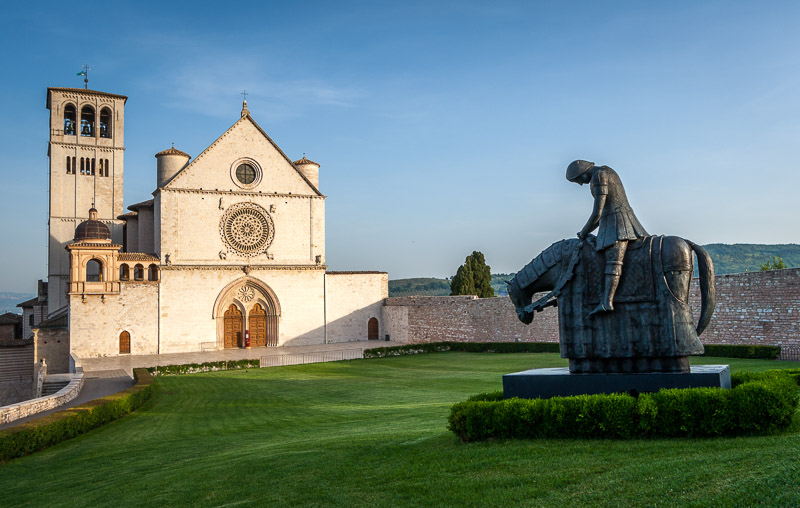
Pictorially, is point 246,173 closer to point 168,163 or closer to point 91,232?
point 168,163

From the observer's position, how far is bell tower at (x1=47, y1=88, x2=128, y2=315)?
43031 millimetres

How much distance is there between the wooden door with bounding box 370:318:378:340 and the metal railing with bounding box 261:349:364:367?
29.9 ft

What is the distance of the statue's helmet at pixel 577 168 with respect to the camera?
9.34m

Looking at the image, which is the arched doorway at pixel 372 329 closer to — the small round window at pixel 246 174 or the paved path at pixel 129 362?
the paved path at pixel 129 362

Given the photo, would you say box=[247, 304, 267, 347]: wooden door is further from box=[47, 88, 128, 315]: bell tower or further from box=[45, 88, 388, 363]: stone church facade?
box=[47, 88, 128, 315]: bell tower

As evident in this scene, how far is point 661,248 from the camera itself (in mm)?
8477

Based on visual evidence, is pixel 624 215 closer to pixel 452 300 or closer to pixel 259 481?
pixel 259 481

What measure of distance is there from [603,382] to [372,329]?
1456 inches

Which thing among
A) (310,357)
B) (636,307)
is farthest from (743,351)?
(310,357)

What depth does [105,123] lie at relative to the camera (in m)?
46.7

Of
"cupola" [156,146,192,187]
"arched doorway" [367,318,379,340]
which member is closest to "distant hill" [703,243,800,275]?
"arched doorway" [367,318,379,340]

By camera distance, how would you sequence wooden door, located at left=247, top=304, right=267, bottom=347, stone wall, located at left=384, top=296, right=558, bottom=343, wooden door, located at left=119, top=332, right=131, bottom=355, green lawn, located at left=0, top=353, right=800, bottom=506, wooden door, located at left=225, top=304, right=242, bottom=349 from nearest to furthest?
green lawn, located at left=0, top=353, right=800, bottom=506 → stone wall, located at left=384, top=296, right=558, bottom=343 → wooden door, located at left=119, top=332, right=131, bottom=355 → wooden door, located at left=225, top=304, right=242, bottom=349 → wooden door, located at left=247, top=304, right=267, bottom=347

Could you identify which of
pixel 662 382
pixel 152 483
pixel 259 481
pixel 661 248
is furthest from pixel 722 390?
pixel 152 483

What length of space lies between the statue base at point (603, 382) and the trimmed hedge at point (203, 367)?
73.8 feet
